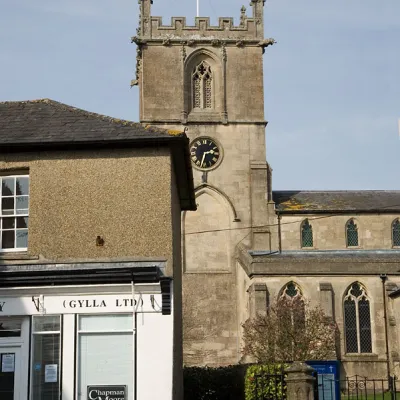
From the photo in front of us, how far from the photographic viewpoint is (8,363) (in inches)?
711

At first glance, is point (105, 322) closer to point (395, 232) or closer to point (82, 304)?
point (82, 304)

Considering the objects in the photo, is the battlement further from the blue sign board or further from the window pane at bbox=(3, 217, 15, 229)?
the window pane at bbox=(3, 217, 15, 229)

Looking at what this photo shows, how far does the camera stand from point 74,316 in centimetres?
1792

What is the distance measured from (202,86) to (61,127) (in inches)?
1204

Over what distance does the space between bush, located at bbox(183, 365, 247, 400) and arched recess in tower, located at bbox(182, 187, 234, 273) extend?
17290mm

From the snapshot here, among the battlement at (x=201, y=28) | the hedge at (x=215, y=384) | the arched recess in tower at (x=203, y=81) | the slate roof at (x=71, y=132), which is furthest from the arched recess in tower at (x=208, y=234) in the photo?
the slate roof at (x=71, y=132)

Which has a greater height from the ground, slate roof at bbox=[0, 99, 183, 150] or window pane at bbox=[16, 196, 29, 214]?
slate roof at bbox=[0, 99, 183, 150]

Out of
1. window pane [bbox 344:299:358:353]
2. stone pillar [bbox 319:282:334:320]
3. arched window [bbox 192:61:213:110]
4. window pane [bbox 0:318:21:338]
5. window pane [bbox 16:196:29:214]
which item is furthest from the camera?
arched window [bbox 192:61:213:110]

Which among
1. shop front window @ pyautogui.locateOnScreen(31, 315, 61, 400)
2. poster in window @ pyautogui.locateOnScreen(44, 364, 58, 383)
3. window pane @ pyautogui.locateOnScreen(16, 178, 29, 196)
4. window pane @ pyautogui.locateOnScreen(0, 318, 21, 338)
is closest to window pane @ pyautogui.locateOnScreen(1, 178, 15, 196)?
window pane @ pyautogui.locateOnScreen(16, 178, 29, 196)

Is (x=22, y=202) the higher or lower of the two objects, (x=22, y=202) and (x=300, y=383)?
the higher

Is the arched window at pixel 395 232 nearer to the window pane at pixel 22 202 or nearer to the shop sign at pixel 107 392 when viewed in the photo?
the window pane at pixel 22 202

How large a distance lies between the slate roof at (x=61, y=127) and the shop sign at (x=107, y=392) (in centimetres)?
519

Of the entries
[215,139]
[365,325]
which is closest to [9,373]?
[365,325]

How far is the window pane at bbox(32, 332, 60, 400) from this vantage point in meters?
17.8
